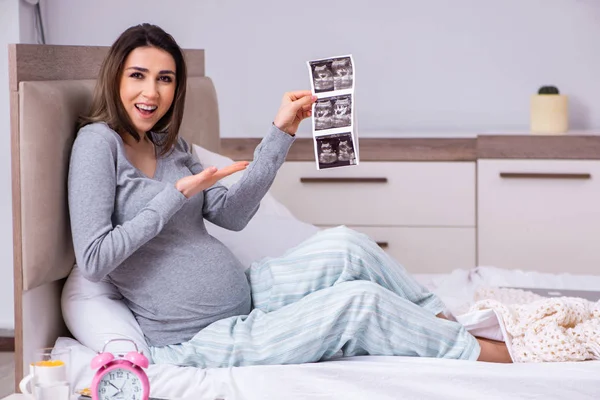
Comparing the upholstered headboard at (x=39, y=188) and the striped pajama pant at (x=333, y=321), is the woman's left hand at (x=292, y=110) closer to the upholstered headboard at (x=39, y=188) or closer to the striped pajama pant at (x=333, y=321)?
the striped pajama pant at (x=333, y=321)

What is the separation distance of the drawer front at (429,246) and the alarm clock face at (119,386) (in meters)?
2.23

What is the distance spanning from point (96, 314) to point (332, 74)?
743 mm

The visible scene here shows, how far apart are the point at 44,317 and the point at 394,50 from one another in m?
2.30

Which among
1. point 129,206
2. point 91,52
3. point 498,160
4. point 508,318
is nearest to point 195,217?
point 129,206

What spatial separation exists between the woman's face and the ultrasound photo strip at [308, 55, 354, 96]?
1.11ft

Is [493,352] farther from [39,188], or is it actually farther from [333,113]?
[39,188]

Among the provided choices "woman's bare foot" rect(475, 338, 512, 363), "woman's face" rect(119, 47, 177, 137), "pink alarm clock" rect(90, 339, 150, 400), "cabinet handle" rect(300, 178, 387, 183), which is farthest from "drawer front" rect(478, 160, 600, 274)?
"pink alarm clock" rect(90, 339, 150, 400)

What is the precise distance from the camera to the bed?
1536mm

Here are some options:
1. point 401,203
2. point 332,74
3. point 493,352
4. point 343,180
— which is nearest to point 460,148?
point 401,203

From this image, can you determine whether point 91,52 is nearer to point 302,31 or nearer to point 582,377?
point 582,377

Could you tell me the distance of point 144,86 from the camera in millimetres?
1827

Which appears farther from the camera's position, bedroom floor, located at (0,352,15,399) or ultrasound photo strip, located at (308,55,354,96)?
bedroom floor, located at (0,352,15,399)

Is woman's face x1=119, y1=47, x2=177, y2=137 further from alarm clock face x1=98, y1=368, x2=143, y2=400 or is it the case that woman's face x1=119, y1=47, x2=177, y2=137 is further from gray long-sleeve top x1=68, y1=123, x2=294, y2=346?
alarm clock face x1=98, y1=368, x2=143, y2=400

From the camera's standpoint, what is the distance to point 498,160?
334 centimetres
